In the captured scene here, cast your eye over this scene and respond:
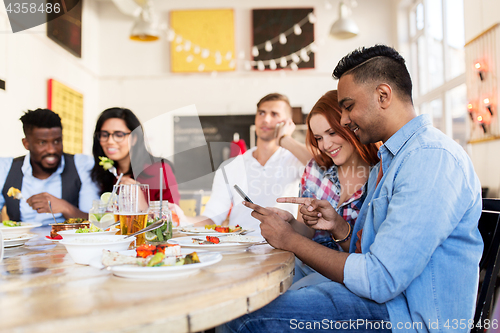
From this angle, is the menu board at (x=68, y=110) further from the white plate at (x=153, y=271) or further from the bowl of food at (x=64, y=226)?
the white plate at (x=153, y=271)

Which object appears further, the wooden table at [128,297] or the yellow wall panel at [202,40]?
the yellow wall panel at [202,40]

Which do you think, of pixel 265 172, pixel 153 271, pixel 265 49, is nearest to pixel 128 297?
pixel 153 271

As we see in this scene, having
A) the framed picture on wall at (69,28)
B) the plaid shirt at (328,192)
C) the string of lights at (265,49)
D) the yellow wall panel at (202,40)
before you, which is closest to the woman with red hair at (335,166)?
the plaid shirt at (328,192)

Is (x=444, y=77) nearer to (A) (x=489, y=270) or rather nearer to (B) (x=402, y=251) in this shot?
(A) (x=489, y=270)

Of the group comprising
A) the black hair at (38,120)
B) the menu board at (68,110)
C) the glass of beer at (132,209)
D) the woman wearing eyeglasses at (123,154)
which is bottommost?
the glass of beer at (132,209)

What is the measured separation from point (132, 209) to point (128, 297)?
1.92ft

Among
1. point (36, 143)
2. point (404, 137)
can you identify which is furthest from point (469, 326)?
point (36, 143)

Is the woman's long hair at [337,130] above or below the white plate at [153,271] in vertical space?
above

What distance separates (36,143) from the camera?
2.54 meters

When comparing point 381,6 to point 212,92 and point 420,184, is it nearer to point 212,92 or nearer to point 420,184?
point 212,92

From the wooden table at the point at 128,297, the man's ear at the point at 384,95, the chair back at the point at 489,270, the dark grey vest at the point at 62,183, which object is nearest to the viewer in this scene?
the wooden table at the point at 128,297

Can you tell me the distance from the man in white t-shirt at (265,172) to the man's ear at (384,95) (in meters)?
1.23

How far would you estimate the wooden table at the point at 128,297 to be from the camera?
24.0 inches

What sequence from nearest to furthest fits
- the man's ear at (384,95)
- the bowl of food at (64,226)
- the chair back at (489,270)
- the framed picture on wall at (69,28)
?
the chair back at (489,270), the man's ear at (384,95), the bowl of food at (64,226), the framed picture on wall at (69,28)
